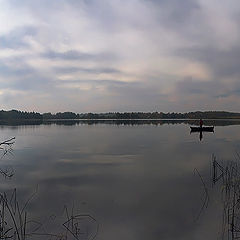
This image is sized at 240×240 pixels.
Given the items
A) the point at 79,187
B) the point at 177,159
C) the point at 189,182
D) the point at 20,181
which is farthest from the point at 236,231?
the point at 177,159

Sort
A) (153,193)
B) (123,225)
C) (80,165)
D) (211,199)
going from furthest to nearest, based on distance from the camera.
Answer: (80,165) < (153,193) < (211,199) < (123,225)

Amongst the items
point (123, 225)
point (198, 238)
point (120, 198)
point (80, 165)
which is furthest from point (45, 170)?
point (198, 238)

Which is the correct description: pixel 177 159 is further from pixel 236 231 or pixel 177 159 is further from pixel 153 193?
pixel 236 231

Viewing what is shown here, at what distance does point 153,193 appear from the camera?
1131cm

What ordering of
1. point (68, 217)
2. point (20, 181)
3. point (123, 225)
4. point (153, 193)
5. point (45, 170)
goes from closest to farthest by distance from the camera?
1. point (123, 225)
2. point (68, 217)
3. point (153, 193)
4. point (20, 181)
5. point (45, 170)

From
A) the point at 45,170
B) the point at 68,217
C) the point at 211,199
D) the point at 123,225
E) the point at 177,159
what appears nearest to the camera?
Result: the point at 123,225

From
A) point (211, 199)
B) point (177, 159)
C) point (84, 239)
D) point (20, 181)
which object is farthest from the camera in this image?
point (177, 159)

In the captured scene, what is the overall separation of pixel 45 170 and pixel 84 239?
1005cm

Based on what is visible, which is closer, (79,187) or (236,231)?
(236,231)

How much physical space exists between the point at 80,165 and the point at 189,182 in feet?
25.4

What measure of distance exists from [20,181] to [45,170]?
9.57ft

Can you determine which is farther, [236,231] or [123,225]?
[123,225]

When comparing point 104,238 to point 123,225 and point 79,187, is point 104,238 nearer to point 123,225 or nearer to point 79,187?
point 123,225

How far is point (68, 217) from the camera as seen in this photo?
28.4ft
